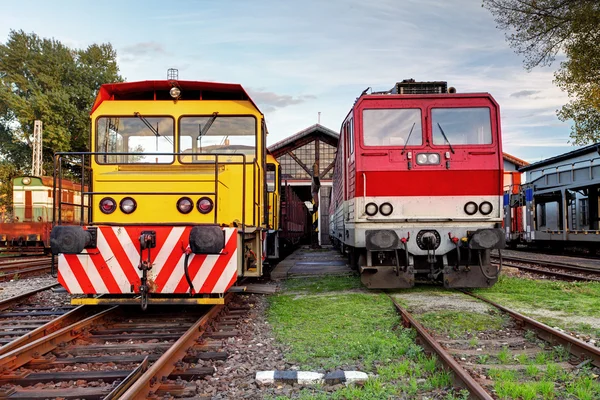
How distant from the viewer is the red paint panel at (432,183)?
7.82m

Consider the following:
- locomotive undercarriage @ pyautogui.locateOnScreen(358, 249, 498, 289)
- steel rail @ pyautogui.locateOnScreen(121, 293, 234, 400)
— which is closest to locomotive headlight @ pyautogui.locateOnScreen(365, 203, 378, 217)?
locomotive undercarriage @ pyautogui.locateOnScreen(358, 249, 498, 289)

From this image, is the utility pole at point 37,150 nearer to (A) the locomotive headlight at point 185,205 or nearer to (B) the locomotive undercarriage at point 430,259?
(A) the locomotive headlight at point 185,205

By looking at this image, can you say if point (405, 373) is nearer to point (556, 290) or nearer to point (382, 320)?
point (382, 320)

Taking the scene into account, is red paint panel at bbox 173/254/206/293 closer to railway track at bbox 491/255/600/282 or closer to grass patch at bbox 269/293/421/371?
grass patch at bbox 269/293/421/371

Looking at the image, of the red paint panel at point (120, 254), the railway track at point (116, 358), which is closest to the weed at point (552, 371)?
the railway track at point (116, 358)

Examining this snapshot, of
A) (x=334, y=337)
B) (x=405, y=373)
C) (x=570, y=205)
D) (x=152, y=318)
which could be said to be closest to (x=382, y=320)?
(x=334, y=337)

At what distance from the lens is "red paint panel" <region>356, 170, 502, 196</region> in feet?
25.7

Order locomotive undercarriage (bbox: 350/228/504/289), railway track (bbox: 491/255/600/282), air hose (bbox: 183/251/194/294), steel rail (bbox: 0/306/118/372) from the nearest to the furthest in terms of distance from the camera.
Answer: steel rail (bbox: 0/306/118/372)
air hose (bbox: 183/251/194/294)
locomotive undercarriage (bbox: 350/228/504/289)
railway track (bbox: 491/255/600/282)

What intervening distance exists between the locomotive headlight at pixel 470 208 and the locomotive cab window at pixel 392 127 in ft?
3.99

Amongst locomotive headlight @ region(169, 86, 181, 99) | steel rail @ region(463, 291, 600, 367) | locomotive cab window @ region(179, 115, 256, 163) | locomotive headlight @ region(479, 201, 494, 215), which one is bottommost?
steel rail @ region(463, 291, 600, 367)

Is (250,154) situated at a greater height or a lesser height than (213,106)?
lesser

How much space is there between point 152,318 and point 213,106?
297 centimetres

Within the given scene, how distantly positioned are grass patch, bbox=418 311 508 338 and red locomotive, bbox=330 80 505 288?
5.60 feet

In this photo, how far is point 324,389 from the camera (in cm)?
368
